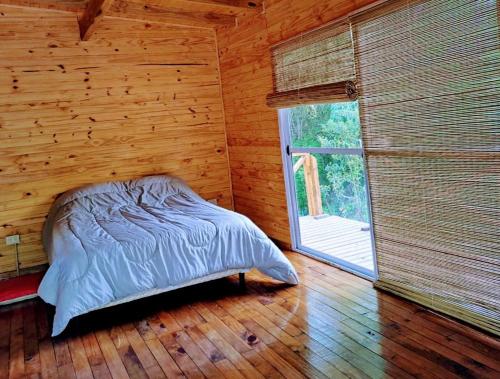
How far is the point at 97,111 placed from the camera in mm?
4516

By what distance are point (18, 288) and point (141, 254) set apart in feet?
4.87

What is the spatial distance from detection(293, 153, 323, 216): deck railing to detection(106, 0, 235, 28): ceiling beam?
65.6 inches

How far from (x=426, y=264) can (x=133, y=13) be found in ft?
11.0

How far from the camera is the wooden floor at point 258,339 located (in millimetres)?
2271

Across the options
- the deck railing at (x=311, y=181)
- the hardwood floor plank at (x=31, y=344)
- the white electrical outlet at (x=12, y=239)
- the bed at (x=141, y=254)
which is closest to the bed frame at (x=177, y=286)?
Answer: the bed at (x=141, y=254)

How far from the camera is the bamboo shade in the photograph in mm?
3111

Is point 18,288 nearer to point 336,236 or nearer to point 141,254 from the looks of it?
point 141,254

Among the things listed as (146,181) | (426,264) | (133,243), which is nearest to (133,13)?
(146,181)

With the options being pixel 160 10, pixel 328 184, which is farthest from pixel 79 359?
pixel 160 10

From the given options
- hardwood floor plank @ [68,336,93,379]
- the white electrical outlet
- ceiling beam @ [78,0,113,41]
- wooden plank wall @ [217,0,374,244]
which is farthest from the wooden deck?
the white electrical outlet

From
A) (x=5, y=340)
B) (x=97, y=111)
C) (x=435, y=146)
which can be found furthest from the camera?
(x=97, y=111)

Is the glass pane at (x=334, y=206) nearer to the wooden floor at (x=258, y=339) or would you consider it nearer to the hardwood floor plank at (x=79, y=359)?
the wooden floor at (x=258, y=339)

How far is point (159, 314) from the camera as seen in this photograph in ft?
10.3

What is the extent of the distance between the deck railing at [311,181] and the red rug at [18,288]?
2.51 meters
